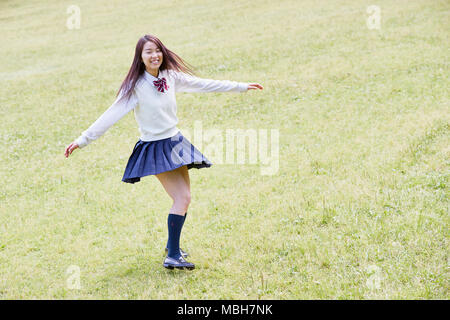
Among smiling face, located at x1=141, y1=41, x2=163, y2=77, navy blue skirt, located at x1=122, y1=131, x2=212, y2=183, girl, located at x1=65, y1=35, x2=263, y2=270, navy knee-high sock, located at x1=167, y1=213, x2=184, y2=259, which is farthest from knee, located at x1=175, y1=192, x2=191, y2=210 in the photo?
smiling face, located at x1=141, y1=41, x2=163, y2=77

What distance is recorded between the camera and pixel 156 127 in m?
5.54

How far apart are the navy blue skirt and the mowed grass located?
4.25 ft

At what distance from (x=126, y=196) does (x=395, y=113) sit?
21.5 ft

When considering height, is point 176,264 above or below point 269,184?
below

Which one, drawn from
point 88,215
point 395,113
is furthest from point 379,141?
point 88,215

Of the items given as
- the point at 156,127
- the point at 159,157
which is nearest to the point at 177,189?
the point at 159,157

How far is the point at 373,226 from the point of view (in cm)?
609

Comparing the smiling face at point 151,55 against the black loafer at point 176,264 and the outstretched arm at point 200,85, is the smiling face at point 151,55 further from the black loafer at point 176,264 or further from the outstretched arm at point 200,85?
the black loafer at point 176,264

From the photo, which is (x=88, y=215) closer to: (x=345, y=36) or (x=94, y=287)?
(x=94, y=287)

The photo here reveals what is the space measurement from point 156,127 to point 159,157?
36 centimetres

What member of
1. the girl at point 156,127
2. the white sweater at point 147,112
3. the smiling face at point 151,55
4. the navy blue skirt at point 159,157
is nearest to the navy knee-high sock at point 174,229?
the girl at point 156,127

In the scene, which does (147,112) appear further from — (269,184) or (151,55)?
(269,184)
